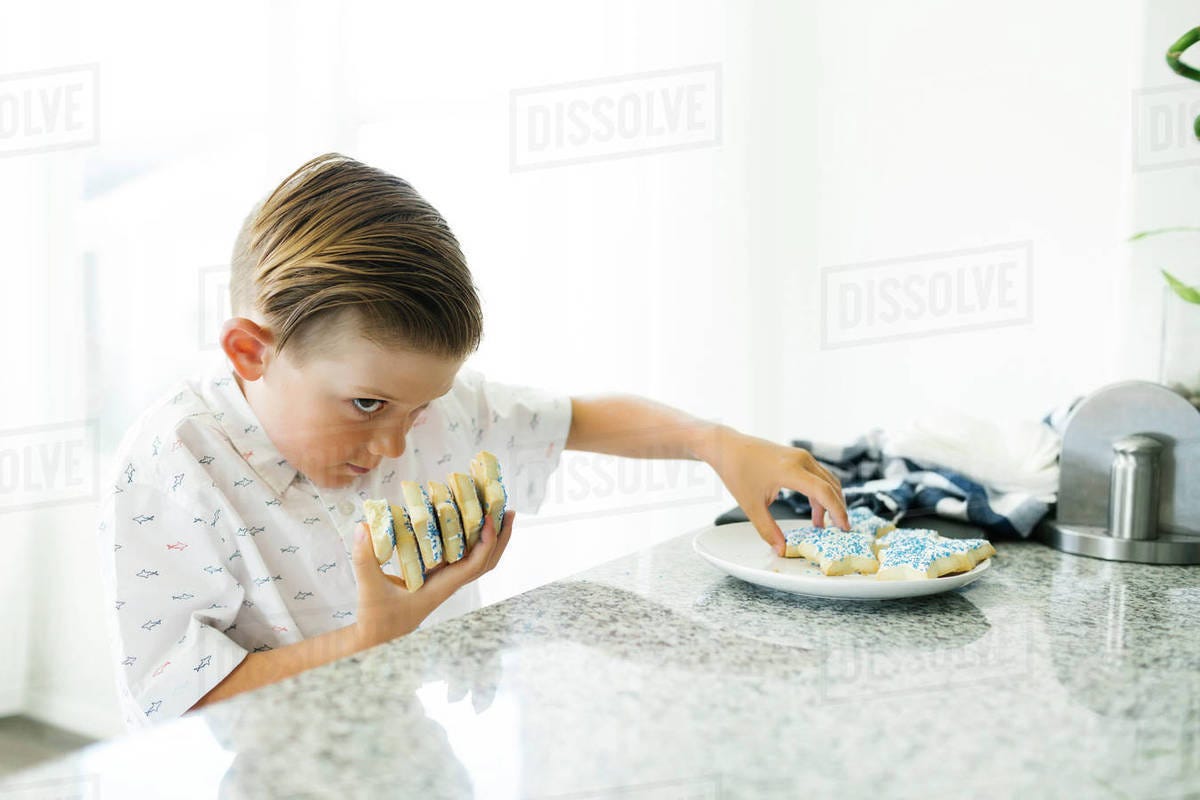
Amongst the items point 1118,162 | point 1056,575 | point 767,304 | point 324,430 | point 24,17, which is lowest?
point 1056,575

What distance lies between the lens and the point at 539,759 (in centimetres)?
51

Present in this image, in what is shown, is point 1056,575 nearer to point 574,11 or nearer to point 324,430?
point 324,430

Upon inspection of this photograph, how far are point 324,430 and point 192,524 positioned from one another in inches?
6.0

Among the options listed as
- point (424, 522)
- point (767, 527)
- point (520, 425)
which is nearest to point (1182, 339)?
point (767, 527)

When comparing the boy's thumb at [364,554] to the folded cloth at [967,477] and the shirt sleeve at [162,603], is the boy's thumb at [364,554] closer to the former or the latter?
the shirt sleeve at [162,603]

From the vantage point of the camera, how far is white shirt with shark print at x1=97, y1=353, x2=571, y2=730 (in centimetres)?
85

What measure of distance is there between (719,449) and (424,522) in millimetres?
416

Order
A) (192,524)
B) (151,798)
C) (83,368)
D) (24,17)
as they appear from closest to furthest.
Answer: (151,798)
(192,524)
(24,17)
(83,368)

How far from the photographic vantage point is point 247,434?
3.20 feet

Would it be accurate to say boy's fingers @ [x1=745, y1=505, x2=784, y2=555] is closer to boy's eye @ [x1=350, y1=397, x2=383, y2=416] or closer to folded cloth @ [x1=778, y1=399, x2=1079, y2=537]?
folded cloth @ [x1=778, y1=399, x2=1079, y2=537]

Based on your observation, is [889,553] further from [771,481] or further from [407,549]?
[407,549]

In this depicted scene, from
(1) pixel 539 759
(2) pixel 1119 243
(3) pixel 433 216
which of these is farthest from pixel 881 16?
(1) pixel 539 759

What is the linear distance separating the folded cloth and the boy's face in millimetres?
445

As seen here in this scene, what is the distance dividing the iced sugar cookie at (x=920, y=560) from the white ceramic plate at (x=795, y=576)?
0.01m
